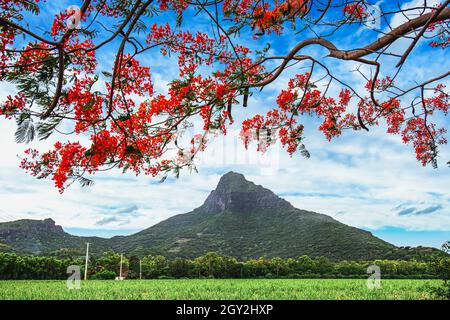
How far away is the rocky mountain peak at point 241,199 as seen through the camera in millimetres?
44656

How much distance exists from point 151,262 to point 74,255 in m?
5.31

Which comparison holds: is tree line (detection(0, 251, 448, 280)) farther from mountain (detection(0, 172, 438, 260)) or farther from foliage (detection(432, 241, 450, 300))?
foliage (detection(432, 241, 450, 300))

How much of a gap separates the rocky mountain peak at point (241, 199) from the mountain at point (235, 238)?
2.47 feet

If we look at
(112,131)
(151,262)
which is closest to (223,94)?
(112,131)

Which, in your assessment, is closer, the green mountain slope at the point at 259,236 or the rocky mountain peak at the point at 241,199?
the green mountain slope at the point at 259,236

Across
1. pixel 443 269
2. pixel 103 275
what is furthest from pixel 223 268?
pixel 443 269

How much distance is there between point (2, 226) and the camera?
33656 millimetres

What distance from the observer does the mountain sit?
2983cm

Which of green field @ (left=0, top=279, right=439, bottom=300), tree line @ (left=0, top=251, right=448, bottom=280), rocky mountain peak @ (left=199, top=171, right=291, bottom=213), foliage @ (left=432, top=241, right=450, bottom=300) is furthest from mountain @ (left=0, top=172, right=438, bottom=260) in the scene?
foliage @ (left=432, top=241, right=450, bottom=300)

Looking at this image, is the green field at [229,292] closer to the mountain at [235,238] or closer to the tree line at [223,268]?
the tree line at [223,268]

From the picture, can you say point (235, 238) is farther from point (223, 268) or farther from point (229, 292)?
point (229, 292)

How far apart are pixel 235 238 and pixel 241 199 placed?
13.4 m

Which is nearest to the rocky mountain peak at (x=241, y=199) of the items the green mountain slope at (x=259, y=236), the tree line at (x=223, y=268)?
the green mountain slope at (x=259, y=236)
